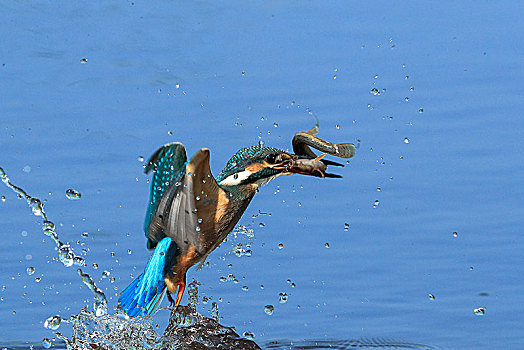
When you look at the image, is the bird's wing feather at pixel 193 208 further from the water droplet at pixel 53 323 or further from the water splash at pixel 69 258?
the water droplet at pixel 53 323

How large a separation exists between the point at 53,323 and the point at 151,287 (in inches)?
30.5

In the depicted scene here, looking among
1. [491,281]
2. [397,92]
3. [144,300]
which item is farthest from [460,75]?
[144,300]

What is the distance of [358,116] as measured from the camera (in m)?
7.04

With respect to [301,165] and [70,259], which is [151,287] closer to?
[301,165]

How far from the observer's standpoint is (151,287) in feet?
14.1

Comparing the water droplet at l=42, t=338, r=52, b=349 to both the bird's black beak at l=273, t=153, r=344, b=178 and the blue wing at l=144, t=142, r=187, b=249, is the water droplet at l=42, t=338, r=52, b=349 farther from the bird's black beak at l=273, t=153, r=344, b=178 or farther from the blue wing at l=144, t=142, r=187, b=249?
the bird's black beak at l=273, t=153, r=344, b=178

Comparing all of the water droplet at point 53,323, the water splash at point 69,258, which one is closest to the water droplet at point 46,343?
the water droplet at point 53,323

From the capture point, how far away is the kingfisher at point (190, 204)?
4035 mm

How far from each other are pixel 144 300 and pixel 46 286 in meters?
1.27

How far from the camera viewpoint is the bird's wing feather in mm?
3982

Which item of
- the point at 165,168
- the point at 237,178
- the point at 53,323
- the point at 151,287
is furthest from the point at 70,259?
the point at 165,168

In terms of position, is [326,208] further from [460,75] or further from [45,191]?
[460,75]

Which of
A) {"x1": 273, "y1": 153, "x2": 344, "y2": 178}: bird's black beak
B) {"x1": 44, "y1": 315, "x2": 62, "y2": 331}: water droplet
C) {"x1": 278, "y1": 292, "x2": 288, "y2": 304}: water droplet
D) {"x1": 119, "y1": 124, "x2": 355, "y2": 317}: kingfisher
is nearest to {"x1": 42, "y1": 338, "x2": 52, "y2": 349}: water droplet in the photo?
{"x1": 44, "y1": 315, "x2": 62, "y2": 331}: water droplet

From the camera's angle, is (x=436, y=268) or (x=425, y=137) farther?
(x=425, y=137)
